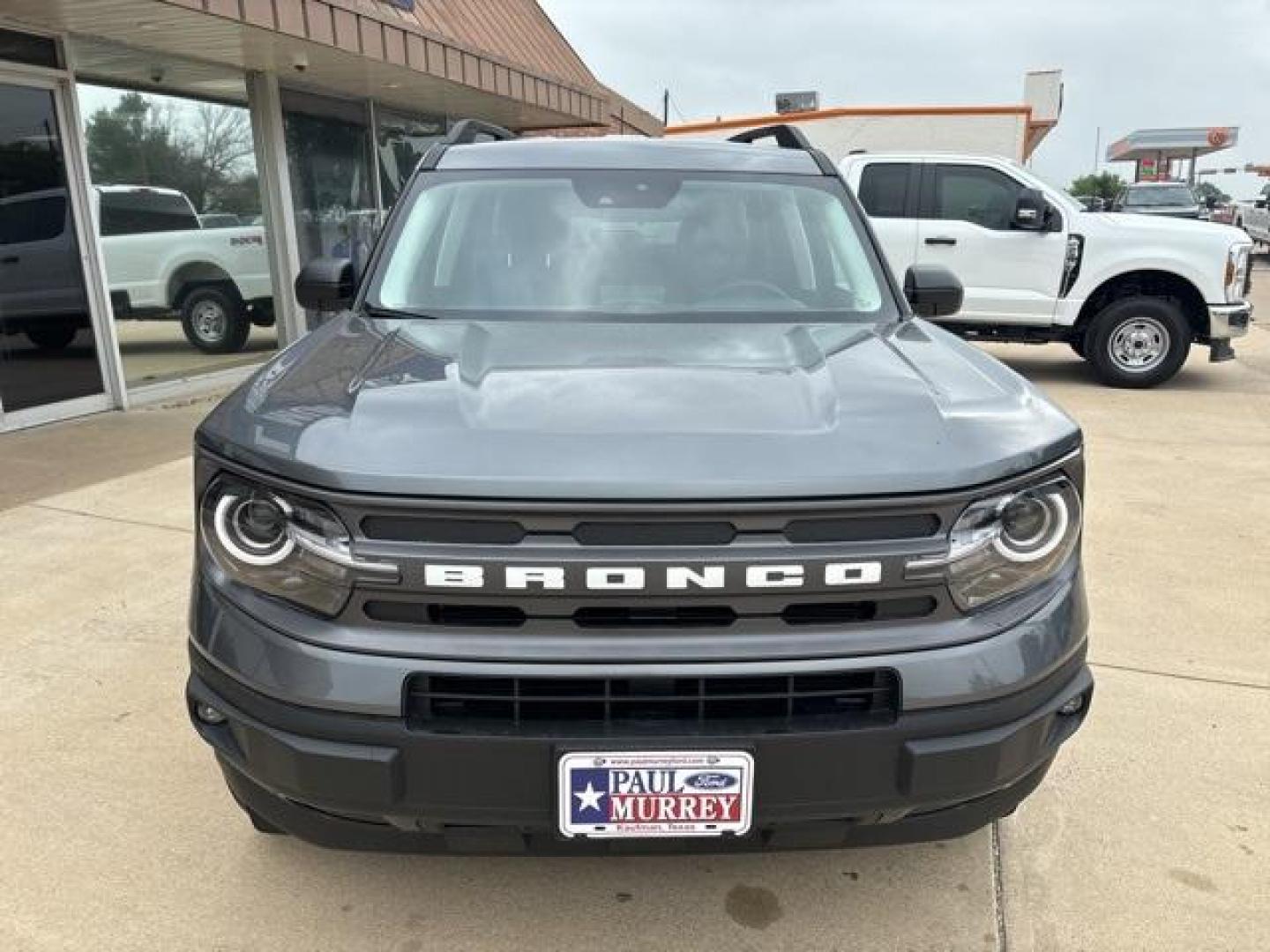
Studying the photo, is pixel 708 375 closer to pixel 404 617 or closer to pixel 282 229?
pixel 404 617

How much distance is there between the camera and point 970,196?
30.1 feet

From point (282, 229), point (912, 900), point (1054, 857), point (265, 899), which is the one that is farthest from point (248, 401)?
point (282, 229)

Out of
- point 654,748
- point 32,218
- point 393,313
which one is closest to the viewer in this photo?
point 654,748

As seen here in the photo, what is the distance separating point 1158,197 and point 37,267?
87.4ft

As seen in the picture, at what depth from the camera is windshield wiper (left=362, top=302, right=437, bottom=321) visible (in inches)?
112

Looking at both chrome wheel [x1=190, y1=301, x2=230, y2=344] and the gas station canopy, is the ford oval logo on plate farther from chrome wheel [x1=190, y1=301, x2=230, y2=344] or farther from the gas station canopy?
the gas station canopy

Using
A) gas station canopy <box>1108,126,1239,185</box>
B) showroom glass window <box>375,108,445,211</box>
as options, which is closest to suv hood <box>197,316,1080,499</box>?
showroom glass window <box>375,108,445,211</box>

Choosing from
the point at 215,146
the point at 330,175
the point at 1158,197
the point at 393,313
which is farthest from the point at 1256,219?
the point at 393,313

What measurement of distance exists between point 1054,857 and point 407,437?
191 centimetres

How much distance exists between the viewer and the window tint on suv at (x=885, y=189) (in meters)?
9.33

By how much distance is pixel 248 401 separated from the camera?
215 cm

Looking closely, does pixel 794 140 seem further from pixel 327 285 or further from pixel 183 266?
pixel 183 266

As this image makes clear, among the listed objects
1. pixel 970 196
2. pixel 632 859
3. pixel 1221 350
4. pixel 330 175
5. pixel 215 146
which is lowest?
pixel 632 859

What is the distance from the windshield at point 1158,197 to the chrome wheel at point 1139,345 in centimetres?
1897
